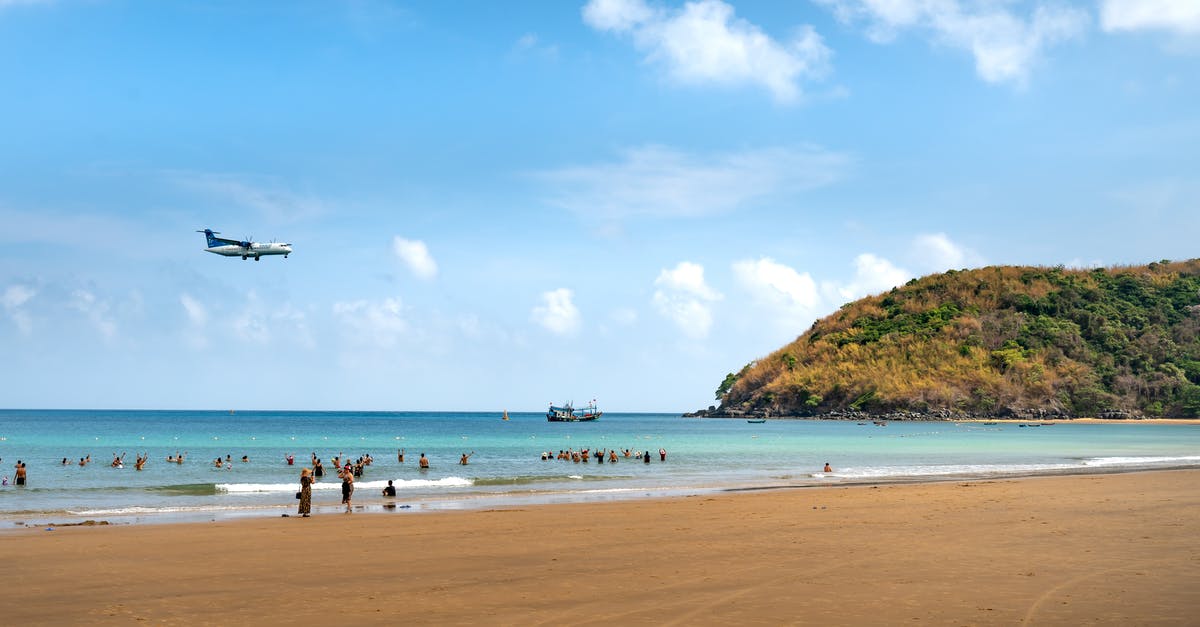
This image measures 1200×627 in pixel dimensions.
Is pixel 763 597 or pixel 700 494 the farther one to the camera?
pixel 700 494

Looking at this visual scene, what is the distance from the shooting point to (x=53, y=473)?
184 feet

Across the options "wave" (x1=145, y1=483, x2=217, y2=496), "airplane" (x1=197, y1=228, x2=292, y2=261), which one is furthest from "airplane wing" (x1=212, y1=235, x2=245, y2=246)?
"wave" (x1=145, y1=483, x2=217, y2=496)

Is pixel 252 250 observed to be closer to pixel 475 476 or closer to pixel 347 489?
pixel 475 476

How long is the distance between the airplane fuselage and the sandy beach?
187 feet

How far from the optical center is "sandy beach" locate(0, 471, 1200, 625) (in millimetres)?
13688

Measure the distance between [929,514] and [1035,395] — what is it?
187m

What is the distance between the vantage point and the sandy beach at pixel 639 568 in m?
13.7

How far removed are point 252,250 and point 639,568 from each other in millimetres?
71229

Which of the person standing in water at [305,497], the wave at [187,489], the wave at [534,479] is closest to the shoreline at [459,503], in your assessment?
the person standing in water at [305,497]

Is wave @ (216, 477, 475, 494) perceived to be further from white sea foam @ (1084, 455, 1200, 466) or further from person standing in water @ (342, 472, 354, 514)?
white sea foam @ (1084, 455, 1200, 466)

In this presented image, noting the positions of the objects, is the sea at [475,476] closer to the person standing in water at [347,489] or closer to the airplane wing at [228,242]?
the person standing in water at [347,489]

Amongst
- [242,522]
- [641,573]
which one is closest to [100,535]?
[242,522]

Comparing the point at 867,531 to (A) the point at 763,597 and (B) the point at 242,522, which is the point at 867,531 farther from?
(B) the point at 242,522

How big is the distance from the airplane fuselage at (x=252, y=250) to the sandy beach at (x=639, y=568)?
56885mm
